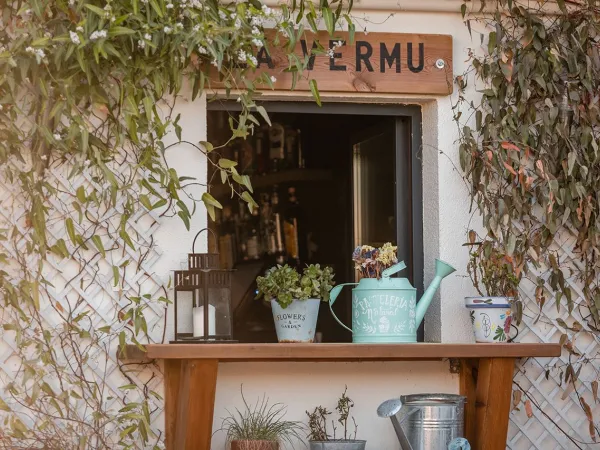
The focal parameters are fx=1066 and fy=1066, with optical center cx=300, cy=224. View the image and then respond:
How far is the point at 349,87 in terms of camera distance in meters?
4.15

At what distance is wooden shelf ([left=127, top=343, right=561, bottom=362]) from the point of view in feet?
11.9

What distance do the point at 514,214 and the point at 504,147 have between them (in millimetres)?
280

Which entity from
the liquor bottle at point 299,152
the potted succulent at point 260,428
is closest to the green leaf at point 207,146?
the potted succulent at point 260,428

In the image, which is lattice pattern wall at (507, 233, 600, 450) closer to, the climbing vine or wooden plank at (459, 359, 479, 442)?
the climbing vine

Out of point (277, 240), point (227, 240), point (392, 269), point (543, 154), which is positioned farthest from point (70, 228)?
point (277, 240)

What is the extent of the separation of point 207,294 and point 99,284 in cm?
42

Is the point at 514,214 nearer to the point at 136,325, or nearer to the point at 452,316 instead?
the point at 452,316

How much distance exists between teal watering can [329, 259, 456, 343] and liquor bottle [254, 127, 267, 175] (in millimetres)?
2567

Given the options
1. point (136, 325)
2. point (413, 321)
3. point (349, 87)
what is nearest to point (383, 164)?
point (349, 87)

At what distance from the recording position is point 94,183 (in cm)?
394

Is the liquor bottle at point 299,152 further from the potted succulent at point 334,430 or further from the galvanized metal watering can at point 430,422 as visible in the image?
the galvanized metal watering can at point 430,422

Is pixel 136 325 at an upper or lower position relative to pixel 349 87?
lower

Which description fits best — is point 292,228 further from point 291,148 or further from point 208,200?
point 208,200

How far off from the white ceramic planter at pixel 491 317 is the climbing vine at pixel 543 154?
20 cm
